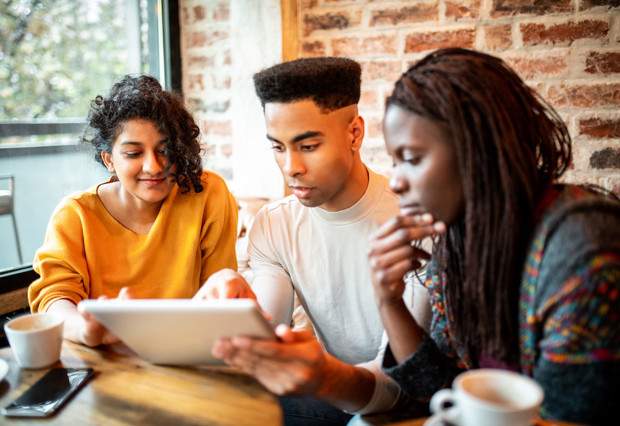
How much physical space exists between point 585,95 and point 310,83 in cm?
119

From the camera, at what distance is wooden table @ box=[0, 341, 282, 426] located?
837 millimetres

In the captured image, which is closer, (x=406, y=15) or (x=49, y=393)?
(x=49, y=393)

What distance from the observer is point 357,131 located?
1441mm

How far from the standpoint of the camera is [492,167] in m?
0.89

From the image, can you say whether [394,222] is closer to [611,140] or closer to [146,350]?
[146,350]

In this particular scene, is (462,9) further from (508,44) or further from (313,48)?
(313,48)

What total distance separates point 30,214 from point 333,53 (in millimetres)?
1481

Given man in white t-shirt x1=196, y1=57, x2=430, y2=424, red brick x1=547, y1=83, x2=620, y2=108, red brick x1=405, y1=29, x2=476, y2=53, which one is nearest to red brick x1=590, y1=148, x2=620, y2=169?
red brick x1=547, y1=83, x2=620, y2=108

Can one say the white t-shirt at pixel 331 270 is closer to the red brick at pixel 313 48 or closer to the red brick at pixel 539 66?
the red brick at pixel 539 66

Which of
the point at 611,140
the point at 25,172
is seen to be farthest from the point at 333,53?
the point at 25,172

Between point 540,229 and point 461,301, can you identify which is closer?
point 540,229

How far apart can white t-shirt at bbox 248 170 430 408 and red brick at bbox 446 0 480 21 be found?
0.98 m

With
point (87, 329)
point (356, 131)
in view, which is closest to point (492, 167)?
point (356, 131)

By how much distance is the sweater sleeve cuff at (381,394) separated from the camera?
1115 mm
